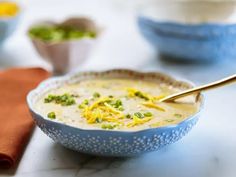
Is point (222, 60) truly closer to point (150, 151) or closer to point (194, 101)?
point (194, 101)

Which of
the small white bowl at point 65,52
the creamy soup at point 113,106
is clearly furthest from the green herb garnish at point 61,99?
the small white bowl at point 65,52

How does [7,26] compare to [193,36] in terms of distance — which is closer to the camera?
[193,36]

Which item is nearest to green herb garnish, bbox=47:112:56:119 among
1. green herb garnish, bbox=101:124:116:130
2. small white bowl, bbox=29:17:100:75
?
green herb garnish, bbox=101:124:116:130

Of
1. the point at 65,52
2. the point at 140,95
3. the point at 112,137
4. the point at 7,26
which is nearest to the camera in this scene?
the point at 112,137

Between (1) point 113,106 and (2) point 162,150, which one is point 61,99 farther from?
(2) point 162,150

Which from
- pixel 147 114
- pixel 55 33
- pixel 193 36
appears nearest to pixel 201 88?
pixel 147 114

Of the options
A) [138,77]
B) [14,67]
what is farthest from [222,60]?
[14,67]

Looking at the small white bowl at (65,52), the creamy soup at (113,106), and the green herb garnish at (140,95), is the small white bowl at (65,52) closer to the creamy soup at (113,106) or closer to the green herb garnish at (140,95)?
the creamy soup at (113,106)

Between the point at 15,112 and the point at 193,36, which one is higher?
the point at 193,36
